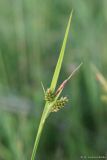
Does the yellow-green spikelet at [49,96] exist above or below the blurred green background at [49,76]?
below

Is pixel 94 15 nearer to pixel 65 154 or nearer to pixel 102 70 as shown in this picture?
pixel 102 70

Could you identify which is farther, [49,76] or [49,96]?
[49,76]

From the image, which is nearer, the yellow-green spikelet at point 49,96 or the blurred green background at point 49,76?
the yellow-green spikelet at point 49,96

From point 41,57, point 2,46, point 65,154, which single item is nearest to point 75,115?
point 65,154

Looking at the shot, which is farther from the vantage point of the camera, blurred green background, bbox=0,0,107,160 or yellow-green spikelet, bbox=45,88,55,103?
blurred green background, bbox=0,0,107,160

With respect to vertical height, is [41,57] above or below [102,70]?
above

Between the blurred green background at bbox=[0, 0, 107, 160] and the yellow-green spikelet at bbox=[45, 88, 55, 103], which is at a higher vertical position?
the blurred green background at bbox=[0, 0, 107, 160]

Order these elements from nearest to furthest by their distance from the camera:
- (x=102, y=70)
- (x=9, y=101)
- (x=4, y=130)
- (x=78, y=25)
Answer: (x=4, y=130), (x=9, y=101), (x=102, y=70), (x=78, y=25)

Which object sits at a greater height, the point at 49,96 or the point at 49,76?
the point at 49,76
